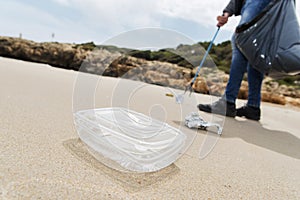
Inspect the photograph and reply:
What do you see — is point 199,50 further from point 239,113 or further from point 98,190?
point 239,113

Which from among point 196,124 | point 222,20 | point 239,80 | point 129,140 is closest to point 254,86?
point 239,80

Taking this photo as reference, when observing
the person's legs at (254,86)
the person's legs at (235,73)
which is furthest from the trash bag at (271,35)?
the person's legs at (254,86)

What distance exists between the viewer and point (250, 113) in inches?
69.6

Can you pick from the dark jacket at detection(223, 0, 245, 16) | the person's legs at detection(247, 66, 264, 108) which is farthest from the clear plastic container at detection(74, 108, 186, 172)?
the dark jacket at detection(223, 0, 245, 16)

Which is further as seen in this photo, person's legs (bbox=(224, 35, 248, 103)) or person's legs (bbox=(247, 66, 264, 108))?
person's legs (bbox=(247, 66, 264, 108))

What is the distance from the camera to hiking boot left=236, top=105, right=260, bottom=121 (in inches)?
69.0

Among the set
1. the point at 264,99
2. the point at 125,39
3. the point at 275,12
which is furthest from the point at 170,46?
the point at 264,99

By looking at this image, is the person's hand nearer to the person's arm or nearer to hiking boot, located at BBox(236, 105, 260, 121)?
the person's arm

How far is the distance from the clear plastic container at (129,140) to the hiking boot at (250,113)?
1.29 metres

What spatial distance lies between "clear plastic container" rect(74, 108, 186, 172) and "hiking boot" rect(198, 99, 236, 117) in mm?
876

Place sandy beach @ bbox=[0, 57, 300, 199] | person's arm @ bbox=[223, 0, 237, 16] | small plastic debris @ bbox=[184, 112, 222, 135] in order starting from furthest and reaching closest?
person's arm @ bbox=[223, 0, 237, 16], small plastic debris @ bbox=[184, 112, 222, 135], sandy beach @ bbox=[0, 57, 300, 199]

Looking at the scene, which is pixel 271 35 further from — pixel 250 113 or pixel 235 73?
pixel 250 113

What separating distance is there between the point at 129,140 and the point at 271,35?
1304 mm

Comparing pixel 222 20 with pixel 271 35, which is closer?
pixel 271 35
